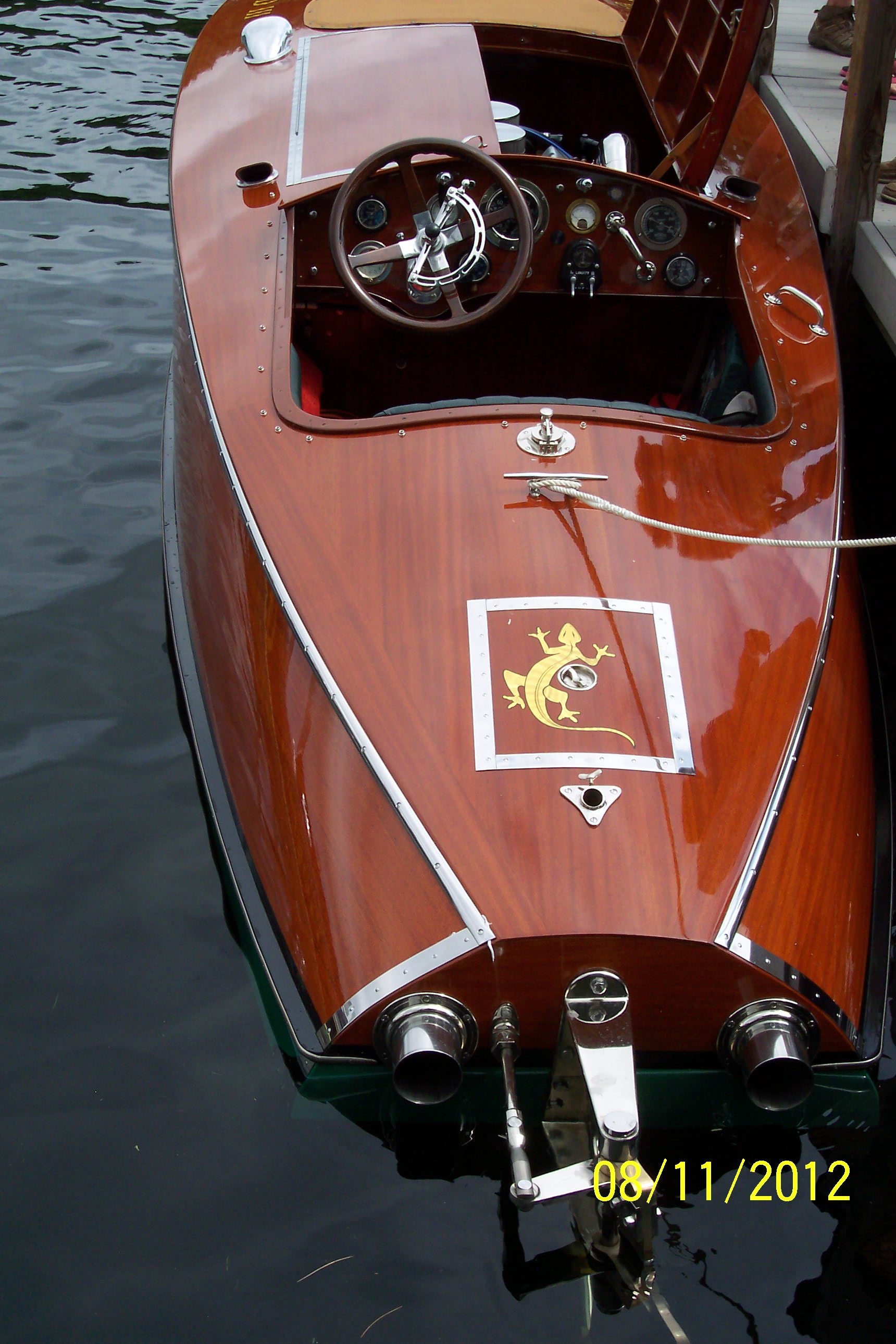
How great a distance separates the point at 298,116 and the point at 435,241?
1.20m

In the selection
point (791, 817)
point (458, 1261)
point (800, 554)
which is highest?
point (800, 554)

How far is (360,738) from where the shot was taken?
2072 mm

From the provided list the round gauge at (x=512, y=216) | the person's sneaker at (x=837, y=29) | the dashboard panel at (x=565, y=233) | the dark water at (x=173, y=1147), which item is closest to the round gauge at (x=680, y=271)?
the dashboard panel at (x=565, y=233)

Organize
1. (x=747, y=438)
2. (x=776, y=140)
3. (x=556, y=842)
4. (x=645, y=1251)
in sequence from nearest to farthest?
(x=645, y=1251)
(x=556, y=842)
(x=747, y=438)
(x=776, y=140)

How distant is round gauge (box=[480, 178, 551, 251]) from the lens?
3.27 metres

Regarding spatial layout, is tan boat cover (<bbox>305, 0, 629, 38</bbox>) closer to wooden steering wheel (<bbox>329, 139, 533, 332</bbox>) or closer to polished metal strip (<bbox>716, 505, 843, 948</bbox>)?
wooden steering wheel (<bbox>329, 139, 533, 332</bbox>)

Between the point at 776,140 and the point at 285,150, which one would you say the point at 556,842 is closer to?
the point at 285,150

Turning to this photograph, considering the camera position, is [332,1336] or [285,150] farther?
[285,150]

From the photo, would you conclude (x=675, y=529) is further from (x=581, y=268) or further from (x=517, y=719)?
(x=581, y=268)

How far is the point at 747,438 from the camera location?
2666mm

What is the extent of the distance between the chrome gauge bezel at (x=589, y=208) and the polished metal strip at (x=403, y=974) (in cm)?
240

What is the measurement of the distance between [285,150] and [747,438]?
1.98 m

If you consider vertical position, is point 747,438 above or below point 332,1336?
above

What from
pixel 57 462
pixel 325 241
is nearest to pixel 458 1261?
pixel 325 241
